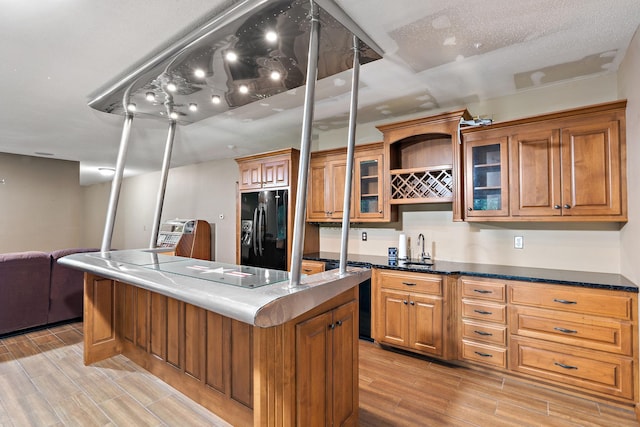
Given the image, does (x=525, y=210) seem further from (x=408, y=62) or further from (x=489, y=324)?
(x=408, y=62)

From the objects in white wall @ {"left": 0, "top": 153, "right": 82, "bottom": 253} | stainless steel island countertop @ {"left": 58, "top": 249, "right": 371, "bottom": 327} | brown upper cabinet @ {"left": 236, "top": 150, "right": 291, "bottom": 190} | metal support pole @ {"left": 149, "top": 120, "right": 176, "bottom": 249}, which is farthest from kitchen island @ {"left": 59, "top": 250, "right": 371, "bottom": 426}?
white wall @ {"left": 0, "top": 153, "right": 82, "bottom": 253}

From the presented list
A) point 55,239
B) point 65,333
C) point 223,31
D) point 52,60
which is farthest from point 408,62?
point 55,239

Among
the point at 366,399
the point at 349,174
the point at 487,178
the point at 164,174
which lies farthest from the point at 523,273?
the point at 164,174

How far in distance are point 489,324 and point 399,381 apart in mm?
896

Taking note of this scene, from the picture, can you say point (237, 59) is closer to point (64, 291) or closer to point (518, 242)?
point (518, 242)

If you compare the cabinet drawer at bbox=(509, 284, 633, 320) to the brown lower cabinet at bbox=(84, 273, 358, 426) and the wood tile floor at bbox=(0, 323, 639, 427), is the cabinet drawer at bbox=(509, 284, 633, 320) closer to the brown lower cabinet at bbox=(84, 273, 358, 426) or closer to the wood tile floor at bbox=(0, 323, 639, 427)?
the wood tile floor at bbox=(0, 323, 639, 427)

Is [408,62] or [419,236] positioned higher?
[408,62]

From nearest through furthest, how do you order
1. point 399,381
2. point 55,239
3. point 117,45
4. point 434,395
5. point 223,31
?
point 223,31 → point 117,45 → point 434,395 → point 399,381 → point 55,239

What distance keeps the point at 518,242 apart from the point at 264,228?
289cm

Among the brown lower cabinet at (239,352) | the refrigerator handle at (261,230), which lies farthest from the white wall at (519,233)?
the brown lower cabinet at (239,352)

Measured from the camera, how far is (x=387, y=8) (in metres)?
1.78

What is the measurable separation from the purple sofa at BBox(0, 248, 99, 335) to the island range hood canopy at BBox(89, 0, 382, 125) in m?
2.12

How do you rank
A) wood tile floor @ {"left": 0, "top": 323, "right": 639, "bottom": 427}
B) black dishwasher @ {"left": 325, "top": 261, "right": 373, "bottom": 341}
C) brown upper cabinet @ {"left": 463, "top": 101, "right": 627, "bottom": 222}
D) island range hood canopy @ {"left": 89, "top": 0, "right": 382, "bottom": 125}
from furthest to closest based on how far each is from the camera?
black dishwasher @ {"left": 325, "top": 261, "right": 373, "bottom": 341}, brown upper cabinet @ {"left": 463, "top": 101, "right": 627, "bottom": 222}, wood tile floor @ {"left": 0, "top": 323, "right": 639, "bottom": 427}, island range hood canopy @ {"left": 89, "top": 0, "right": 382, "bottom": 125}

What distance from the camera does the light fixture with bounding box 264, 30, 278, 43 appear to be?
1.72 meters
